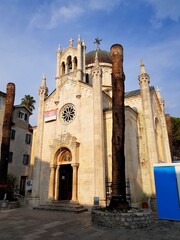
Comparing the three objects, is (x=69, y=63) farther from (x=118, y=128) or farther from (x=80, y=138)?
(x=118, y=128)

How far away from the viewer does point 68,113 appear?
69.8 feet

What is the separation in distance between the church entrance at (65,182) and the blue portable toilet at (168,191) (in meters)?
9.77

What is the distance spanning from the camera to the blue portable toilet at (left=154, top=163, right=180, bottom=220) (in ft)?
37.6

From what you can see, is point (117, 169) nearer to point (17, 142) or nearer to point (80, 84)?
point (80, 84)

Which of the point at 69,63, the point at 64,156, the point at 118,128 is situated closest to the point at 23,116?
the point at 69,63

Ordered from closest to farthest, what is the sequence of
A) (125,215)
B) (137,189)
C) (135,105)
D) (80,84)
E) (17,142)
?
(125,215)
(137,189)
(80,84)
(135,105)
(17,142)

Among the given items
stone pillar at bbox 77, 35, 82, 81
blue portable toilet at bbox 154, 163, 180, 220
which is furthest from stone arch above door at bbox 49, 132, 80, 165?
blue portable toilet at bbox 154, 163, 180, 220

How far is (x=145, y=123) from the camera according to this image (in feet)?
67.2

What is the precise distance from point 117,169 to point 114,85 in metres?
5.57

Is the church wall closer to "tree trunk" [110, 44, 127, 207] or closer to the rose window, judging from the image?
the rose window

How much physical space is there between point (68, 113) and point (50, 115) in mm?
2625

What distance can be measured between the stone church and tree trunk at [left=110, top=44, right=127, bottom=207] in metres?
5.00

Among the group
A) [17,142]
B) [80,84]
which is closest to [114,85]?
[80,84]

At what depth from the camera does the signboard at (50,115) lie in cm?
2207
